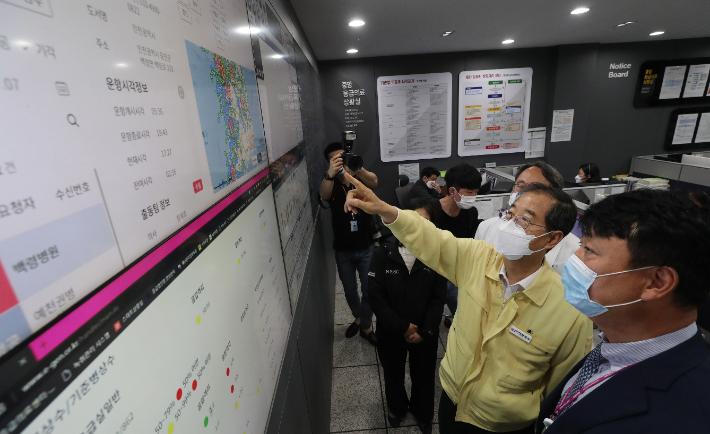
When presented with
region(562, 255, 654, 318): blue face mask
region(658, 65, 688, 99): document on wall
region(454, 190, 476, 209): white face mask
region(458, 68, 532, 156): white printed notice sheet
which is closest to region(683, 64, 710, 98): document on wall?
region(658, 65, 688, 99): document on wall

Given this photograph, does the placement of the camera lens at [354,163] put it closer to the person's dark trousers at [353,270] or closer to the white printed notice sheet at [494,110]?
the person's dark trousers at [353,270]

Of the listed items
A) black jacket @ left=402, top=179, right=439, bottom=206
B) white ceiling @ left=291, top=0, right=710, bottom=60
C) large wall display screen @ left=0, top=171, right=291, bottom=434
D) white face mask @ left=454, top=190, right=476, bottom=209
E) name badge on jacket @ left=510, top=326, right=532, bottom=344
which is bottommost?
name badge on jacket @ left=510, top=326, right=532, bottom=344

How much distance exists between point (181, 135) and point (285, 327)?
86 cm

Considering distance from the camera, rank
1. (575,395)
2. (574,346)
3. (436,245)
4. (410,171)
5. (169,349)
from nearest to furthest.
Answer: (169,349), (575,395), (574,346), (436,245), (410,171)

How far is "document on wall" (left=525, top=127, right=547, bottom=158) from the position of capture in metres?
4.78

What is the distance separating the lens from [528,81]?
4.61 metres

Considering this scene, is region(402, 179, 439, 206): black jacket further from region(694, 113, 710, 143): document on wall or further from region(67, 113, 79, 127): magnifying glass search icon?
region(694, 113, 710, 143): document on wall

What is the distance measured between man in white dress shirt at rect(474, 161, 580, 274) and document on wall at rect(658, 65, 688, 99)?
4653mm

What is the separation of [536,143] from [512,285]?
4.41 metres

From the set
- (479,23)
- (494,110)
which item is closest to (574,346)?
(479,23)

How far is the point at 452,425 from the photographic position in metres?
1.48

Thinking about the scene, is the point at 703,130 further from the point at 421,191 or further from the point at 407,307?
the point at 407,307

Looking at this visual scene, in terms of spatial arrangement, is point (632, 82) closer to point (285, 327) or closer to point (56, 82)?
point (285, 327)

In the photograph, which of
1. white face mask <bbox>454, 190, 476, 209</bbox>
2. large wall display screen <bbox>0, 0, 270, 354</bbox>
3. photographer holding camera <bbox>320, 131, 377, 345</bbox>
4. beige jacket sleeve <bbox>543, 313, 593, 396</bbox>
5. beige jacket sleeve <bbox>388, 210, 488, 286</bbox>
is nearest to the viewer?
large wall display screen <bbox>0, 0, 270, 354</bbox>
